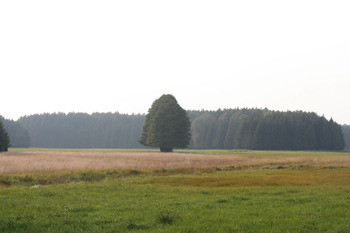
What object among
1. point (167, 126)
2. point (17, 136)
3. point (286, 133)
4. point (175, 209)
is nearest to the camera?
point (175, 209)

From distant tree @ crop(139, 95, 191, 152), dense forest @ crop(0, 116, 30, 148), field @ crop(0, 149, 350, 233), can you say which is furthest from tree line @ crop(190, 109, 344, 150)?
field @ crop(0, 149, 350, 233)

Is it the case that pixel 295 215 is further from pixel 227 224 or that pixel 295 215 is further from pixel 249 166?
pixel 249 166

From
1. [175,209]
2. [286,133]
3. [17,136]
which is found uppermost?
[286,133]

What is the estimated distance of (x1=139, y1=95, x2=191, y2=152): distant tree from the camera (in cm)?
9525

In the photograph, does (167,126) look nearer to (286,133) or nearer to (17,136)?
(286,133)

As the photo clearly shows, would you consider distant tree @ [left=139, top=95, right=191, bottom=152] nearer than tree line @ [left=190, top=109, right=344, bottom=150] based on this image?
Yes

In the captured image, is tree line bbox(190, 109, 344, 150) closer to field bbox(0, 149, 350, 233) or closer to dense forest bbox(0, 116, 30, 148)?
dense forest bbox(0, 116, 30, 148)

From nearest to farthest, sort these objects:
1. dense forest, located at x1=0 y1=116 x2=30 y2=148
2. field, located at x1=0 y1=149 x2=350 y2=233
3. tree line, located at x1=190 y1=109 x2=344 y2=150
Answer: field, located at x1=0 y1=149 x2=350 y2=233, tree line, located at x1=190 y1=109 x2=344 y2=150, dense forest, located at x1=0 y1=116 x2=30 y2=148

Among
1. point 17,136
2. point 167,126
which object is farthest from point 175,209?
point 17,136

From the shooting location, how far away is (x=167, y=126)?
95250 millimetres

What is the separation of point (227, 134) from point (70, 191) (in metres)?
156

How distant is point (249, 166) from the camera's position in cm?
5375

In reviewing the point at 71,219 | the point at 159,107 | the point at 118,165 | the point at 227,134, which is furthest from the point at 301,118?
the point at 71,219

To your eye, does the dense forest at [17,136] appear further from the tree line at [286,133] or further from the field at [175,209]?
the field at [175,209]
